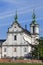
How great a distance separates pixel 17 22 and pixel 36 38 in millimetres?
8563

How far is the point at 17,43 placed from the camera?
409 feet

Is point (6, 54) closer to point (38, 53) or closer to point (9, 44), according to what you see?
point (9, 44)

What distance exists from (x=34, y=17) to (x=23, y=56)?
1651 cm

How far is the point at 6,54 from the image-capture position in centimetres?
12544

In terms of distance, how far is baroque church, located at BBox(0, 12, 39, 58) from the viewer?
123812 mm

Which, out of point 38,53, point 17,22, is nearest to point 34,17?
point 17,22

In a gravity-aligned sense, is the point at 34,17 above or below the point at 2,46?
above

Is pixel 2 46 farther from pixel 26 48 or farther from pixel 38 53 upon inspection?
pixel 38 53

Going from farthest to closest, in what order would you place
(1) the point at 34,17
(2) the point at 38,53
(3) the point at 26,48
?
(1) the point at 34,17, (3) the point at 26,48, (2) the point at 38,53

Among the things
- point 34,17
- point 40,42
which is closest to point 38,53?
point 40,42

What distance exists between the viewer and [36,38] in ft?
414

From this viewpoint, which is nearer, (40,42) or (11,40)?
(40,42)

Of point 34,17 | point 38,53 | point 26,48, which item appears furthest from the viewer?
point 34,17

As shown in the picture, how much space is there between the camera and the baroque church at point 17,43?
12381 centimetres
